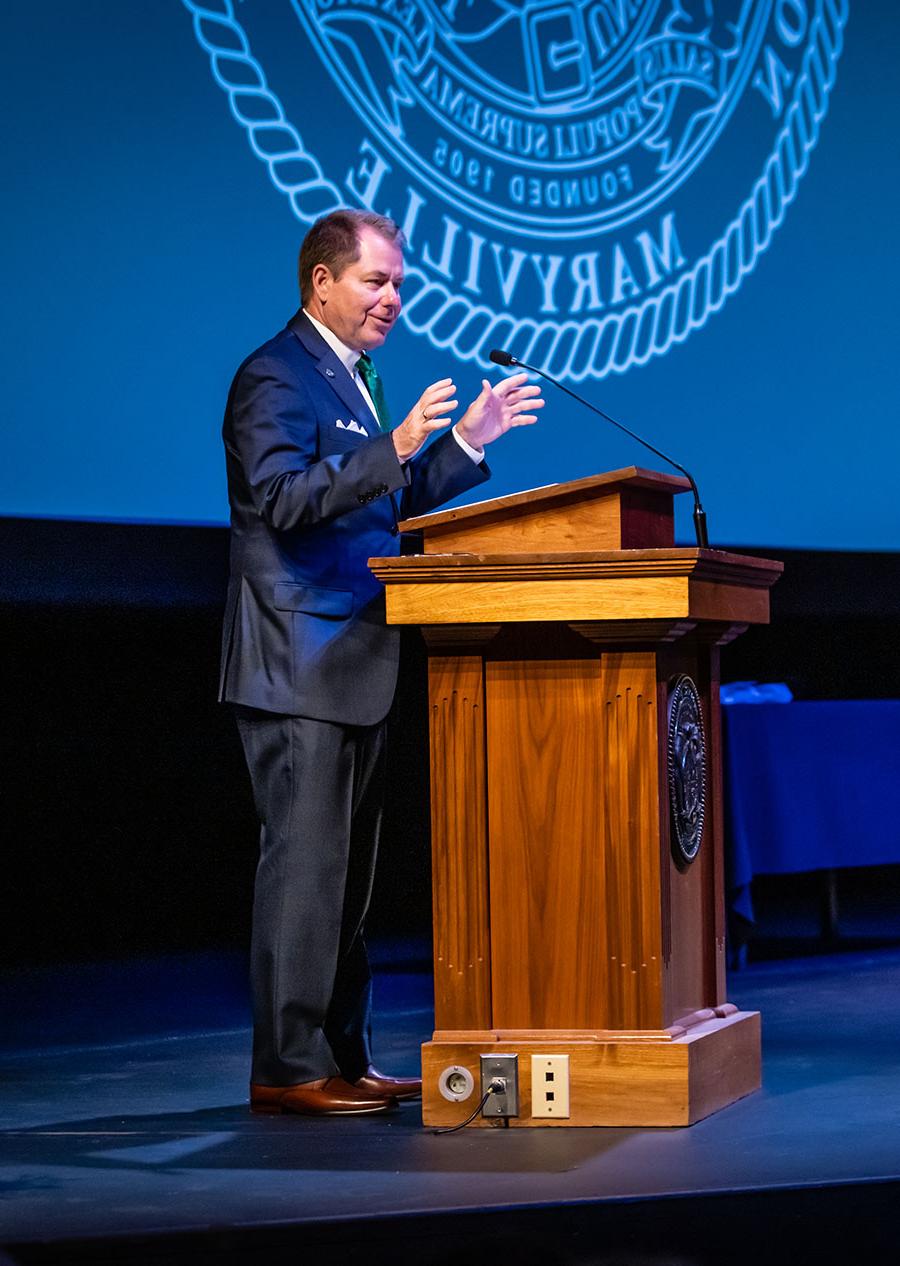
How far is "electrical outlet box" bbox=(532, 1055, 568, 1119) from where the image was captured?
2.94 metres

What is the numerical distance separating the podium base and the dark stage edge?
0.05 metres

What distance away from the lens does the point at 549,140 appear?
502 cm

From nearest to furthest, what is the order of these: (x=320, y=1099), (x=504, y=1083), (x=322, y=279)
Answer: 1. (x=504, y=1083)
2. (x=320, y=1099)
3. (x=322, y=279)

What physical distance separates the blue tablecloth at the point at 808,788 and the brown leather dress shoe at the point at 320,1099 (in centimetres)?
206

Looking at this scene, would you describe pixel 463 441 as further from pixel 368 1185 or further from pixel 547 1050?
pixel 368 1185

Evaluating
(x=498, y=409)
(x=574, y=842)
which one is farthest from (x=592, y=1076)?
(x=498, y=409)

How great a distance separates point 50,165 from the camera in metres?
4.38

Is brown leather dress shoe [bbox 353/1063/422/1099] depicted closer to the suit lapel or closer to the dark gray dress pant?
the dark gray dress pant

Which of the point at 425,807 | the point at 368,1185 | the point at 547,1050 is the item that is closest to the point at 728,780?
the point at 425,807

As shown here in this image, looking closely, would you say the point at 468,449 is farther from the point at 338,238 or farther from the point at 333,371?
the point at 338,238

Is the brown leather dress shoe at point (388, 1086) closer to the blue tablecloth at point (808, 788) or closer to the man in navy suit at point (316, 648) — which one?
the man in navy suit at point (316, 648)

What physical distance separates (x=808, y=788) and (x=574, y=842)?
235 cm

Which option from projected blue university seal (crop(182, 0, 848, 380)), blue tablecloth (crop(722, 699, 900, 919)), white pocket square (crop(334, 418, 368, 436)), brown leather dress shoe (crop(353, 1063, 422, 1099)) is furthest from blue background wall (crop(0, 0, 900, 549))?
brown leather dress shoe (crop(353, 1063, 422, 1099))

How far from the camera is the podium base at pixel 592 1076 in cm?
293
